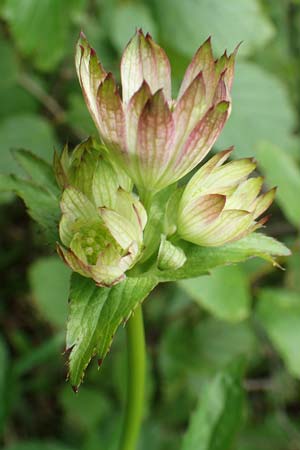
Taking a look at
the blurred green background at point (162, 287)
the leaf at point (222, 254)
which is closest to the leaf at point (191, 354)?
the blurred green background at point (162, 287)

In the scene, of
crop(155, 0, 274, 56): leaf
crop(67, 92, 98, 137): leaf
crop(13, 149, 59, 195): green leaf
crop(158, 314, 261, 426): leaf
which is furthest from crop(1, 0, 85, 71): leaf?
crop(158, 314, 261, 426): leaf

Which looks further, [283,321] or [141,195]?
[283,321]

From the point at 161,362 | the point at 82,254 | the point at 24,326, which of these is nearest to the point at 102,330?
the point at 82,254

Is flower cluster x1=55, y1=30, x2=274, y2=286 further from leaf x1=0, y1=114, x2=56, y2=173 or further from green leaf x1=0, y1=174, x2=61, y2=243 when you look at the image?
leaf x1=0, y1=114, x2=56, y2=173

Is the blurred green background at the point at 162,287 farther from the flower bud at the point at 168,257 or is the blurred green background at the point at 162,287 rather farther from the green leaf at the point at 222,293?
the flower bud at the point at 168,257

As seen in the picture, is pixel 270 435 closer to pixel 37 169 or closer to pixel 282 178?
pixel 282 178

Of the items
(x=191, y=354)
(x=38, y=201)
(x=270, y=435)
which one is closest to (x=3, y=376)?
(x=191, y=354)

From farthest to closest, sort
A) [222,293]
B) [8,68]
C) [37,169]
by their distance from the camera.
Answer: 1. [8,68]
2. [222,293]
3. [37,169]
